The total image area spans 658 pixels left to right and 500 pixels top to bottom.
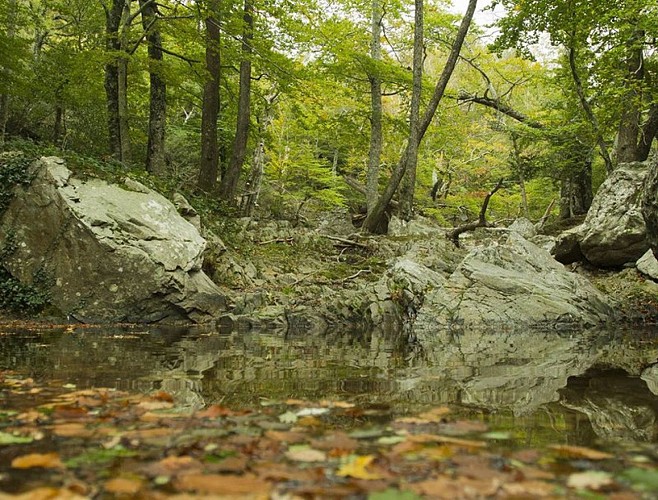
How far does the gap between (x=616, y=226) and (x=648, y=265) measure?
1112 mm

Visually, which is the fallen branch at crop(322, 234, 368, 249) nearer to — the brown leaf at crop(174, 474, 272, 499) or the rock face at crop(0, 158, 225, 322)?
the rock face at crop(0, 158, 225, 322)

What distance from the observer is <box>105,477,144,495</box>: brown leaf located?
54.4 inches

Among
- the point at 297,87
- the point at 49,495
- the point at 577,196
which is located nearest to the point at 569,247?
the point at 577,196

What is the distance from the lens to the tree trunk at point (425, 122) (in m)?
12.6

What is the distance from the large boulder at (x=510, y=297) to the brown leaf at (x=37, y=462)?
20.1ft

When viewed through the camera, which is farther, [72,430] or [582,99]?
[582,99]

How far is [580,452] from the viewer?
1.81 m

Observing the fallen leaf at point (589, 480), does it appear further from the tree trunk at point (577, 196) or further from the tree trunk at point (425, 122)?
the tree trunk at point (577, 196)

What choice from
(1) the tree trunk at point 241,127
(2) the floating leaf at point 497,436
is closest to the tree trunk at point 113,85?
(1) the tree trunk at point 241,127

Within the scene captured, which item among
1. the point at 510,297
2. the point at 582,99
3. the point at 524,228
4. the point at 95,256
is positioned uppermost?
the point at 582,99

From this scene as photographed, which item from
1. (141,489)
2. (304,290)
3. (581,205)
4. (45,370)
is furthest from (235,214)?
(141,489)

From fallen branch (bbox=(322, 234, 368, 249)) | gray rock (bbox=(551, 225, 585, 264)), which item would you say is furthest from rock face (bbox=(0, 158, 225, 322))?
gray rock (bbox=(551, 225, 585, 264))

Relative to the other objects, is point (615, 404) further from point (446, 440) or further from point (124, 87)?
point (124, 87)

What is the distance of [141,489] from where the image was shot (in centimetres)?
140
